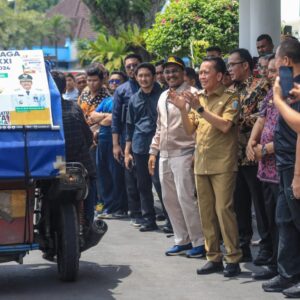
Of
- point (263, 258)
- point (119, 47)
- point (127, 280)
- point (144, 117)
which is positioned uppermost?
point (119, 47)

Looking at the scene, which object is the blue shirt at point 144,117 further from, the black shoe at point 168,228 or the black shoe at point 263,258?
the black shoe at point 263,258

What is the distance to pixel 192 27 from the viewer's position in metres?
18.2

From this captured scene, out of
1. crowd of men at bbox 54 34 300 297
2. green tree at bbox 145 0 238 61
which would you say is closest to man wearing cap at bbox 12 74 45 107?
crowd of men at bbox 54 34 300 297

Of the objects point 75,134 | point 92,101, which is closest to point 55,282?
point 75,134

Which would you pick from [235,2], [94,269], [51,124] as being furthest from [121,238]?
[235,2]

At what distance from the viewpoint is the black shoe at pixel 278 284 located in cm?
771

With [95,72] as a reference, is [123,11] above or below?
above

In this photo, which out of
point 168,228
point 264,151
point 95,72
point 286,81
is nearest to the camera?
point 286,81

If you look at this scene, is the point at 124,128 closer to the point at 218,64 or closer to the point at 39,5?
the point at 218,64

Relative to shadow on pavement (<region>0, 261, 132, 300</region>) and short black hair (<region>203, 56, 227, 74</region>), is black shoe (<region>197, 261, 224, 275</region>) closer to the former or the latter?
shadow on pavement (<region>0, 261, 132, 300</region>)

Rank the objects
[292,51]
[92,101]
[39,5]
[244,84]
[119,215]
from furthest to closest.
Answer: [39,5] → [92,101] → [119,215] → [244,84] → [292,51]

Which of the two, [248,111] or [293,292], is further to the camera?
[248,111]

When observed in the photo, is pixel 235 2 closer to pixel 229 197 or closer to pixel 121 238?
pixel 121 238

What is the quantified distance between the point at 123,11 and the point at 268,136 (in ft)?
64.3
